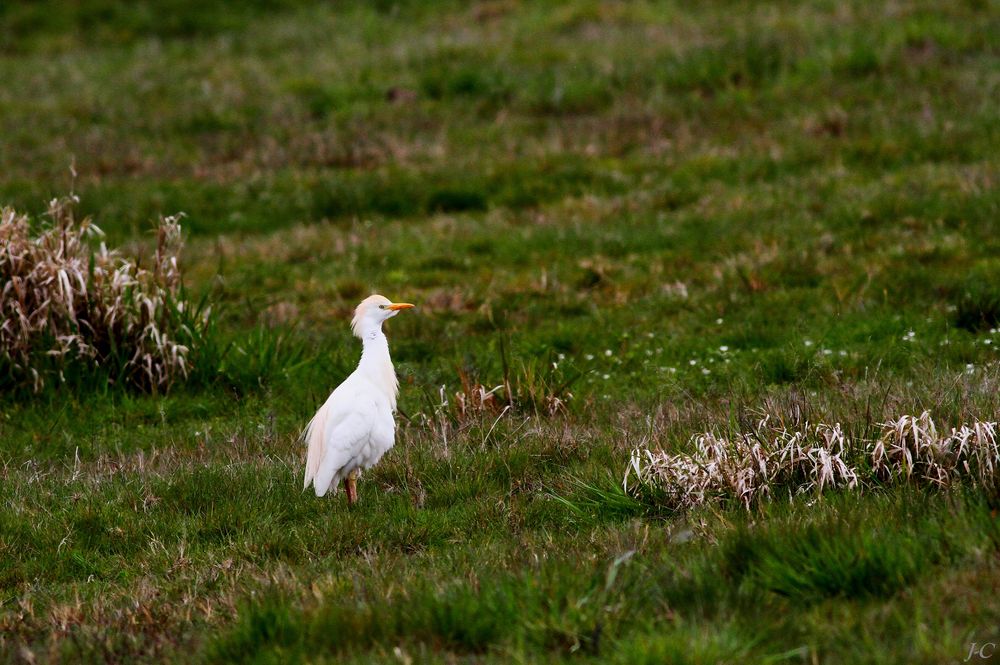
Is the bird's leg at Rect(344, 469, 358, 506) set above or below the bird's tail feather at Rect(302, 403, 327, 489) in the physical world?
below

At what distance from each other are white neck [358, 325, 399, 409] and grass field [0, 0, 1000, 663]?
495 millimetres

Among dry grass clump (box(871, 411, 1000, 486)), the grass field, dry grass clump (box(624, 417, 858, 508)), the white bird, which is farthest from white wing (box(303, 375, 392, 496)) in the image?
dry grass clump (box(871, 411, 1000, 486))

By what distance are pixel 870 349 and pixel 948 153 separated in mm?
5819

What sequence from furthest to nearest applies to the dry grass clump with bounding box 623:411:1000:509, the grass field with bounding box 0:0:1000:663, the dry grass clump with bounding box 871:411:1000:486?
the dry grass clump with bounding box 623:411:1000:509, the dry grass clump with bounding box 871:411:1000:486, the grass field with bounding box 0:0:1000:663

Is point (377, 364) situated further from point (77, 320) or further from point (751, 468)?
point (77, 320)

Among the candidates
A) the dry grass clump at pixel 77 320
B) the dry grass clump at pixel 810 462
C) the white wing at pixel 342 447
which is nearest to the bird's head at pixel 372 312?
Result: the white wing at pixel 342 447

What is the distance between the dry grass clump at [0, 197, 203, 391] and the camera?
9164 millimetres

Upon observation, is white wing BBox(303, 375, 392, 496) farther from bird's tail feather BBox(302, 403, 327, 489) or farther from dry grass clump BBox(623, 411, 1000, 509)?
dry grass clump BBox(623, 411, 1000, 509)

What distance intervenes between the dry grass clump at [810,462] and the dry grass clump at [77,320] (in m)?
4.68

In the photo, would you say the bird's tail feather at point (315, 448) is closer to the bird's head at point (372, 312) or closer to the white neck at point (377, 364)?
the white neck at point (377, 364)

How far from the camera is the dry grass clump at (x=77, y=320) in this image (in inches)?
361

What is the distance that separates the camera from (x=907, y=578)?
4281 mm

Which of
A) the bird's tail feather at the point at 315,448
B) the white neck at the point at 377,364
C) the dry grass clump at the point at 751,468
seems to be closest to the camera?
the dry grass clump at the point at 751,468

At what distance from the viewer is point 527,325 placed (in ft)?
34.5
